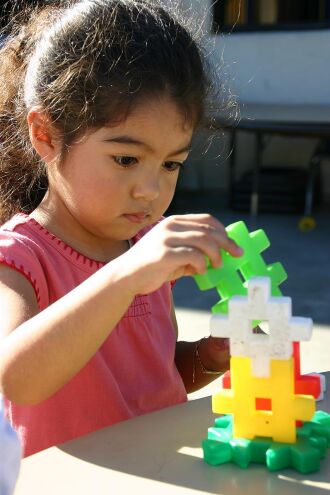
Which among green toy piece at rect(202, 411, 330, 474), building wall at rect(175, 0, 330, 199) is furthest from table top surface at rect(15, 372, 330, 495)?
building wall at rect(175, 0, 330, 199)

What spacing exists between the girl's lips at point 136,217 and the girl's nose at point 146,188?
51 millimetres

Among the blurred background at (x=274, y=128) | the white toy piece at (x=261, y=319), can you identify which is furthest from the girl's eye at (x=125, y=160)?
the blurred background at (x=274, y=128)

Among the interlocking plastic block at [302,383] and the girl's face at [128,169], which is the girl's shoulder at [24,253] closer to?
the girl's face at [128,169]

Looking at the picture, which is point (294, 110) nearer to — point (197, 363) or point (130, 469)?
point (197, 363)

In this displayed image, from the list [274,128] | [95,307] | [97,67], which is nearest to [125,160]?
[97,67]

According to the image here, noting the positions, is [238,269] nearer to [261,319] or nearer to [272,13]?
[261,319]

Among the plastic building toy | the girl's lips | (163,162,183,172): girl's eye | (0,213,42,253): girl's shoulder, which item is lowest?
the plastic building toy

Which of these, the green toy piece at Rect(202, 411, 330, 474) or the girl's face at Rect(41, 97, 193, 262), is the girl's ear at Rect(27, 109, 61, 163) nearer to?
the girl's face at Rect(41, 97, 193, 262)

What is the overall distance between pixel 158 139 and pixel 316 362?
2498 mm

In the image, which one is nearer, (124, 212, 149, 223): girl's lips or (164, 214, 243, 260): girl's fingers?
(164, 214, 243, 260): girl's fingers

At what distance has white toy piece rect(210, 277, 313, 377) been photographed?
41.5 inches

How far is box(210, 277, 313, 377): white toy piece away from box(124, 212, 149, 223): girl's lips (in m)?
0.41

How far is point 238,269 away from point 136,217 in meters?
0.39

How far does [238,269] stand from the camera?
3.66 feet
